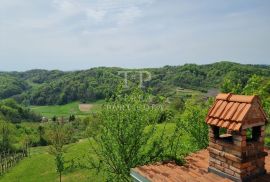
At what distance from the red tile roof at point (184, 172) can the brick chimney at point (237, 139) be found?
27 cm

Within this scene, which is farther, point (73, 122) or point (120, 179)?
point (73, 122)

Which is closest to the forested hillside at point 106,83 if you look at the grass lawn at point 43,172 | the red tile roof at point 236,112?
the grass lawn at point 43,172

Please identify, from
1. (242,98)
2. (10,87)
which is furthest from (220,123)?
(10,87)

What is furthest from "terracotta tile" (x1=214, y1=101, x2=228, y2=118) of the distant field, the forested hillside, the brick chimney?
the forested hillside

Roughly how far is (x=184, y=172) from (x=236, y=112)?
266 centimetres

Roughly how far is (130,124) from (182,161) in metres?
3.99

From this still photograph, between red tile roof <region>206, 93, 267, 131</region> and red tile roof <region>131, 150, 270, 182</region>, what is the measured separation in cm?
161

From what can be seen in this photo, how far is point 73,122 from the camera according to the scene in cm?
9312

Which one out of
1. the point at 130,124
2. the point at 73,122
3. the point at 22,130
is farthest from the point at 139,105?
the point at 73,122

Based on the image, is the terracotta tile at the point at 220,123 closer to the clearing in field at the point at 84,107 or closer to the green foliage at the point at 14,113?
the green foliage at the point at 14,113

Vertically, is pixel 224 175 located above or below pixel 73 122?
above

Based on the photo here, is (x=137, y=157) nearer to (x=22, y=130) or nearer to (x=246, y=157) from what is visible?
(x=246, y=157)

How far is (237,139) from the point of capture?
8.69 metres

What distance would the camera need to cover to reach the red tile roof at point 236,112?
8734mm
